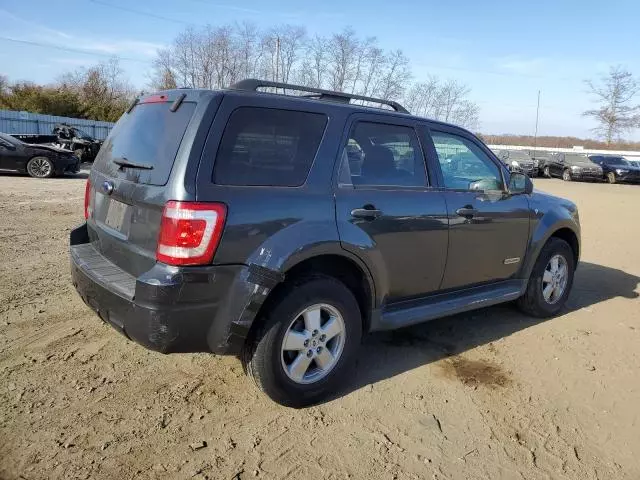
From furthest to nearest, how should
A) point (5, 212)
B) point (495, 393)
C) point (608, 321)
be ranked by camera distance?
point (5, 212) → point (608, 321) → point (495, 393)

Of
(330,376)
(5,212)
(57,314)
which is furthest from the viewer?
(5,212)

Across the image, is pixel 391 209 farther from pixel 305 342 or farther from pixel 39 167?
pixel 39 167

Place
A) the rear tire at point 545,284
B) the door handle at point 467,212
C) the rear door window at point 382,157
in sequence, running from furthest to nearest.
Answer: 1. the rear tire at point 545,284
2. the door handle at point 467,212
3. the rear door window at point 382,157

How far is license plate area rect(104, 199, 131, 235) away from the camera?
125 inches

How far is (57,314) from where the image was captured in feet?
14.6

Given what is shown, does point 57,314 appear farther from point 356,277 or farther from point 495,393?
point 495,393

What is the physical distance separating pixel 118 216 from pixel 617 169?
99.4 feet

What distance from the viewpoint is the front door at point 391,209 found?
11.2ft

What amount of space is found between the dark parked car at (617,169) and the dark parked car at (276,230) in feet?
91.9

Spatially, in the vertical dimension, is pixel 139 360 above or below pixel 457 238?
below

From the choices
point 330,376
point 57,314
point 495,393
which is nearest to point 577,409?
point 495,393

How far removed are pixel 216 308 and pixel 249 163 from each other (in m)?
0.83

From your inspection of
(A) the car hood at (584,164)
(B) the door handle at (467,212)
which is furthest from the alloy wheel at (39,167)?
(A) the car hood at (584,164)

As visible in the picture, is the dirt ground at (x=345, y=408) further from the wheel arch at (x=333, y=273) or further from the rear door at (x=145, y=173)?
the rear door at (x=145, y=173)
